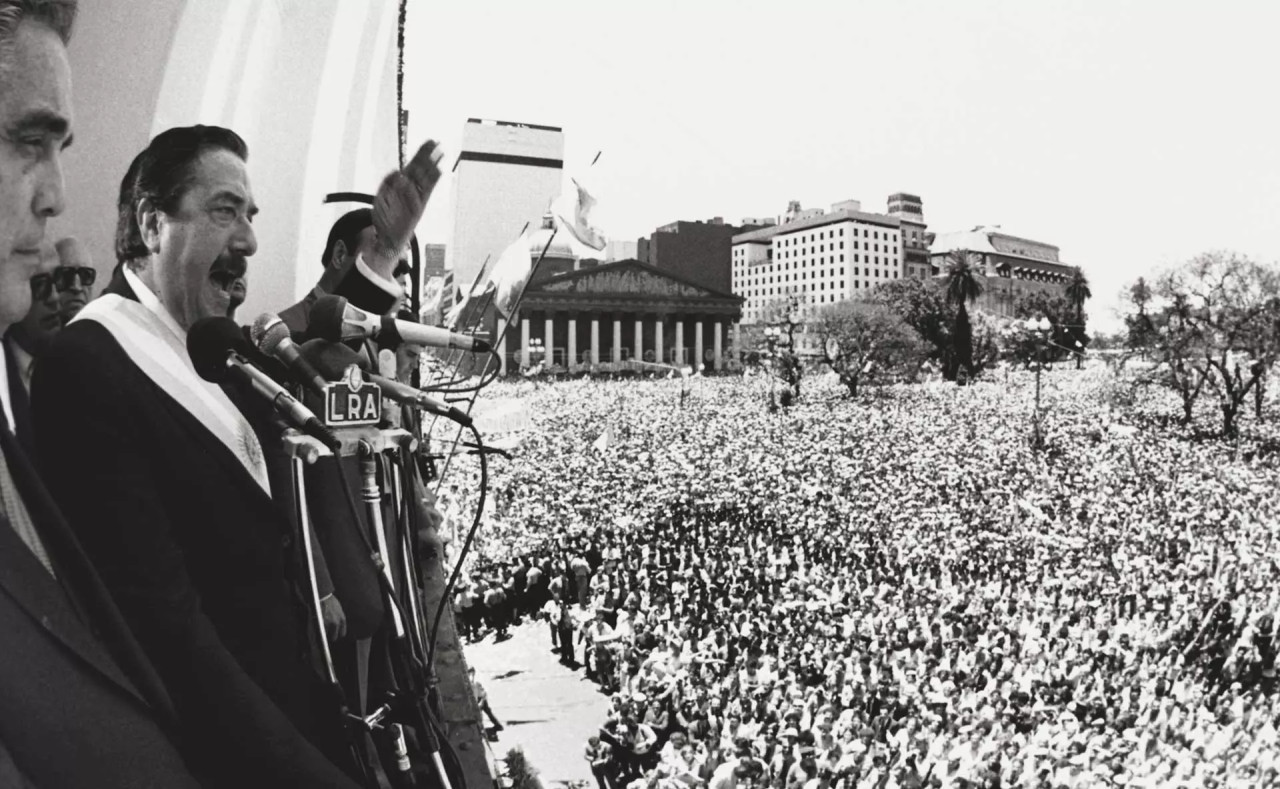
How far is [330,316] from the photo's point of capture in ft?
7.00

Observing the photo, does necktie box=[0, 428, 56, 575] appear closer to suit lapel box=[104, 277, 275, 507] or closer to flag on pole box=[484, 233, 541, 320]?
suit lapel box=[104, 277, 275, 507]

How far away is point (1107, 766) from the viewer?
6227 mm

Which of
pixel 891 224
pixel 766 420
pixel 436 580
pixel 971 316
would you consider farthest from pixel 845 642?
pixel 891 224

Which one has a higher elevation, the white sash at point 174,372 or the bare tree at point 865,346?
the bare tree at point 865,346

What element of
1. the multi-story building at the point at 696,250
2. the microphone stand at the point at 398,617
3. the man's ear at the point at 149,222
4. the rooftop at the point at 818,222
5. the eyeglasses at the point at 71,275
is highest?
the rooftop at the point at 818,222

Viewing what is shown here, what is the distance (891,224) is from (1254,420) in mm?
73820

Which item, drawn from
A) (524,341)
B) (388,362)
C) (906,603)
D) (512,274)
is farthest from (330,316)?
(524,341)

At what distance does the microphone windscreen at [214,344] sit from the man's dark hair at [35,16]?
60 cm

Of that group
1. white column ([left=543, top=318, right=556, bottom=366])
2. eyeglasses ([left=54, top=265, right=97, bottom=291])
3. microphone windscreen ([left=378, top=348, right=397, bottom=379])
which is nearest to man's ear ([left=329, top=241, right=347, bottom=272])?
microphone windscreen ([left=378, top=348, right=397, bottom=379])

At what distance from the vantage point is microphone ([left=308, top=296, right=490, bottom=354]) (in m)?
2.13

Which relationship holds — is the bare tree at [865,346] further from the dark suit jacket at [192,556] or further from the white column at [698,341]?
the dark suit jacket at [192,556]

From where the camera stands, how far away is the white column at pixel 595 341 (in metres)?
66.4

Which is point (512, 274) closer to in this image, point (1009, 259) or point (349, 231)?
point (349, 231)

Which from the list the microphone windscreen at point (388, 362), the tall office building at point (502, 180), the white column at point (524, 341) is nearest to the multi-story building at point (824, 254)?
the white column at point (524, 341)
